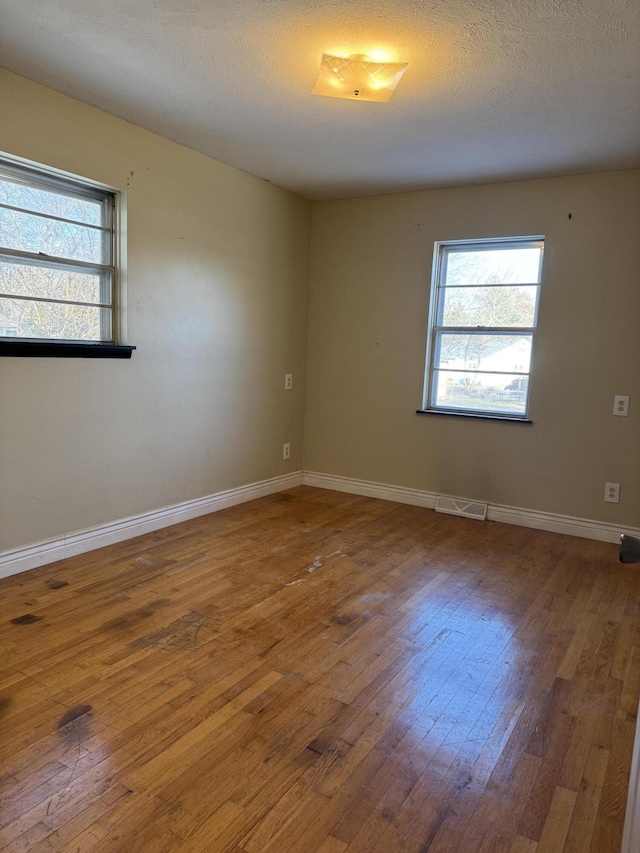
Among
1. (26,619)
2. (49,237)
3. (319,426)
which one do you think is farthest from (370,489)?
(49,237)

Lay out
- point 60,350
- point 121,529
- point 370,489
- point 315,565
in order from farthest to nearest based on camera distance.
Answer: point 370,489 → point 121,529 → point 315,565 → point 60,350

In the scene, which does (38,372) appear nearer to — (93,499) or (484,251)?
(93,499)

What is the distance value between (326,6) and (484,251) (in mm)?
2376

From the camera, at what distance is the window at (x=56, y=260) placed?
2.65 metres

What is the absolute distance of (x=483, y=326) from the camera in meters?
4.00

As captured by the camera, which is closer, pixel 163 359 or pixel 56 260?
pixel 56 260

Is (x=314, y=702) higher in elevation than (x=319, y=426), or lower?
lower

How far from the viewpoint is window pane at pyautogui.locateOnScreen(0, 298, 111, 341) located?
2691 mm

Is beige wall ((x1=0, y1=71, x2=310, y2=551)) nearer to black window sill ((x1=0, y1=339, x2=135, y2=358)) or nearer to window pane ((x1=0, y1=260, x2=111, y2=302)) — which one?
black window sill ((x1=0, y1=339, x2=135, y2=358))

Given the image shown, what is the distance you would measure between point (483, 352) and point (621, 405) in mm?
962

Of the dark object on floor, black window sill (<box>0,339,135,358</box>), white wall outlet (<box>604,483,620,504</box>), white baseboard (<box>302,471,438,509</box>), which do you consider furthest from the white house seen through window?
white wall outlet (<box>604,483,620,504</box>)

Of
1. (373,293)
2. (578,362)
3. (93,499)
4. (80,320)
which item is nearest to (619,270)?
(578,362)

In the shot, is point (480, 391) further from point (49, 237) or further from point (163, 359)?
point (49, 237)

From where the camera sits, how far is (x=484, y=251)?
399cm
